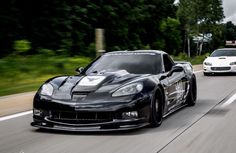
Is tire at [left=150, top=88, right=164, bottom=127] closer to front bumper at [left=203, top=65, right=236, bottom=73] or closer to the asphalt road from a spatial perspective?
the asphalt road

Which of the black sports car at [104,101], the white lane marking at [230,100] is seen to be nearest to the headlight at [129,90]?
the black sports car at [104,101]

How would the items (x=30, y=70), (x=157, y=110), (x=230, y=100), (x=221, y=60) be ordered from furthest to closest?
(x=221, y=60)
(x=30, y=70)
(x=230, y=100)
(x=157, y=110)

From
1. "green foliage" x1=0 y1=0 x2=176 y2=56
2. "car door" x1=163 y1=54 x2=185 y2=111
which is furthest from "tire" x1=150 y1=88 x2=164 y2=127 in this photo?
"green foliage" x1=0 y1=0 x2=176 y2=56

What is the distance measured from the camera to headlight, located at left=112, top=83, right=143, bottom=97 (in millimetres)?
7054

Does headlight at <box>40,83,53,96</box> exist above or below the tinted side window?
below

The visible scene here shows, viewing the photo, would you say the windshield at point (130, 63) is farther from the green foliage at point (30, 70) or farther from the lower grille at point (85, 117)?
the green foliage at point (30, 70)

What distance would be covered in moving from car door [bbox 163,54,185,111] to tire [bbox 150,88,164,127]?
0.49 meters

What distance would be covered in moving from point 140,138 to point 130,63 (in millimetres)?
2044

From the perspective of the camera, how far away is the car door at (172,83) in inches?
335

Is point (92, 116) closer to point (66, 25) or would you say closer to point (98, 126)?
point (98, 126)

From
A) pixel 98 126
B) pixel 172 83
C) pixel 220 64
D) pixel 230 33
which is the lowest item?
pixel 230 33

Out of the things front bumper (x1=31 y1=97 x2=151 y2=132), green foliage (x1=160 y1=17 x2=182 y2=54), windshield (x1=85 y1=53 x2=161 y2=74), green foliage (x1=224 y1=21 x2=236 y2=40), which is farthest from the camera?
green foliage (x1=224 y1=21 x2=236 y2=40)

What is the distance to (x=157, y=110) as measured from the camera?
25.4 feet

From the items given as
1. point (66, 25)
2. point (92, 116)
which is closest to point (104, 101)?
point (92, 116)
